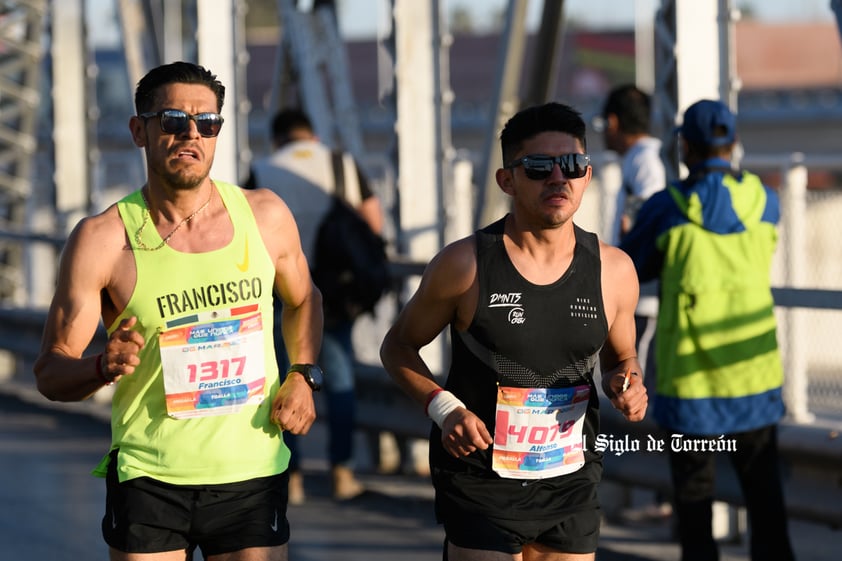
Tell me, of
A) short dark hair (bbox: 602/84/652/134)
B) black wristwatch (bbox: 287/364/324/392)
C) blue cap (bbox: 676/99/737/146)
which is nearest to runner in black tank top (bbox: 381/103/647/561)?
black wristwatch (bbox: 287/364/324/392)

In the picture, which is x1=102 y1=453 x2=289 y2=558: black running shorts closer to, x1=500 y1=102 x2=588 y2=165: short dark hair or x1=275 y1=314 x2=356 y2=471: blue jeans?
x1=500 y1=102 x2=588 y2=165: short dark hair

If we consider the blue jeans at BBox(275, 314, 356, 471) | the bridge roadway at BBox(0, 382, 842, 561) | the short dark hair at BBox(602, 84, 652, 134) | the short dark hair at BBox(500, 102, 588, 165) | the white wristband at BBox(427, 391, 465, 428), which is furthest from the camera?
the blue jeans at BBox(275, 314, 356, 471)

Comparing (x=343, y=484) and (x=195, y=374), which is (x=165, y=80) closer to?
(x=195, y=374)

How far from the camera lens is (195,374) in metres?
4.44

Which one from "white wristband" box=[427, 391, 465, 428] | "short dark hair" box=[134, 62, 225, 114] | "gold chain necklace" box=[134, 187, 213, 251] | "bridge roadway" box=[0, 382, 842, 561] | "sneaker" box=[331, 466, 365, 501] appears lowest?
"bridge roadway" box=[0, 382, 842, 561]

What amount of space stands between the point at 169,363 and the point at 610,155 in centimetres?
765

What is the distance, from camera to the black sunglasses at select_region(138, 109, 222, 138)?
4.44 m

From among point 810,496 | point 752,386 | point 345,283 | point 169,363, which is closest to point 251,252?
point 169,363

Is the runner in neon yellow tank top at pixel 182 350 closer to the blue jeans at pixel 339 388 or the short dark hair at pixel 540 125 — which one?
the short dark hair at pixel 540 125

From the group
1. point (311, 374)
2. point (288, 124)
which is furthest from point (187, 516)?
point (288, 124)

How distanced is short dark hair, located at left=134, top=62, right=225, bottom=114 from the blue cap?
2.23 meters

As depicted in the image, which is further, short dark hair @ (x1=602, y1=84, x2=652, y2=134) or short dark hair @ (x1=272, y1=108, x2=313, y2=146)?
short dark hair @ (x1=272, y1=108, x2=313, y2=146)

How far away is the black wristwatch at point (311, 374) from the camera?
15.1ft

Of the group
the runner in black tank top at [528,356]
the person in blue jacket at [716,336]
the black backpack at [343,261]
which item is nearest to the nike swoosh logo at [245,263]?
the runner in black tank top at [528,356]
